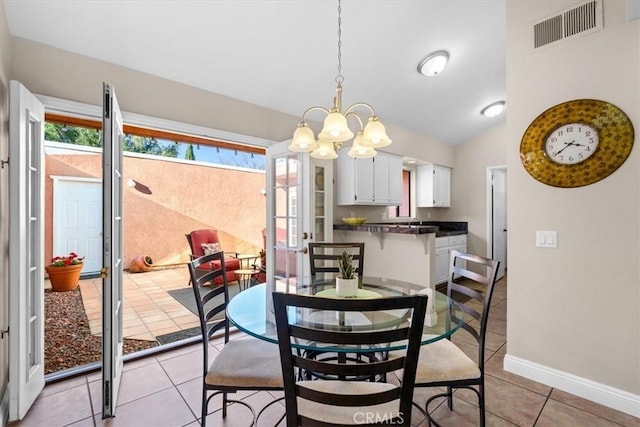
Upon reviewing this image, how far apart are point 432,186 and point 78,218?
6.75 m

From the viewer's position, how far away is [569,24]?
2.04 metres

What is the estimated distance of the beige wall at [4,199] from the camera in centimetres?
170

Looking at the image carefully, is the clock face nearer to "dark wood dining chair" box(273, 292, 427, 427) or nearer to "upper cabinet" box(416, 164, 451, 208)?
"dark wood dining chair" box(273, 292, 427, 427)

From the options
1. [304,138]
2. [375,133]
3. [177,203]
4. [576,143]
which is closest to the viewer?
[375,133]

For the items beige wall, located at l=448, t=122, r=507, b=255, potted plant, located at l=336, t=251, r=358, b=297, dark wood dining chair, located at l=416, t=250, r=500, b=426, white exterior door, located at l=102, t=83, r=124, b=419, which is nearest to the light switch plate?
dark wood dining chair, located at l=416, t=250, r=500, b=426

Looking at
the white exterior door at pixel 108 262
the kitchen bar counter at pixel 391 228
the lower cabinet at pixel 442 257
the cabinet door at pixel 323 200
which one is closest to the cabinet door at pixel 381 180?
the kitchen bar counter at pixel 391 228

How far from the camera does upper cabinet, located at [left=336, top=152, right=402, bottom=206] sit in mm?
3879

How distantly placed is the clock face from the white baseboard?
4.77 feet

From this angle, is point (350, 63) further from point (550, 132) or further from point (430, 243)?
point (430, 243)

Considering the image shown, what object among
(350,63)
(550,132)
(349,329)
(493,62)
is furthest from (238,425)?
(493,62)

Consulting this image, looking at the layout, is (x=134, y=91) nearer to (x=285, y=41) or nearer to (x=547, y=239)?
(x=285, y=41)

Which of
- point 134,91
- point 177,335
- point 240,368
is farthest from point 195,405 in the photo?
point 134,91

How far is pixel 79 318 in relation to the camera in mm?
3562

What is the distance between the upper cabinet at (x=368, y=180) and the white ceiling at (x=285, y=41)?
0.73 m
